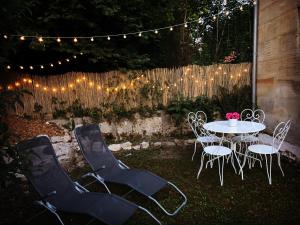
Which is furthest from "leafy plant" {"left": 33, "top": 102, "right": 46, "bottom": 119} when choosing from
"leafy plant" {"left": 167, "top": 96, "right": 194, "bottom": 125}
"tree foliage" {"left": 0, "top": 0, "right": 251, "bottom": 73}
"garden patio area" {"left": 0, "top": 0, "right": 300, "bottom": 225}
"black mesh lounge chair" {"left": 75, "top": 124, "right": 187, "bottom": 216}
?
"leafy plant" {"left": 167, "top": 96, "right": 194, "bottom": 125}

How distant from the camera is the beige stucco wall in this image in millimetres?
5207

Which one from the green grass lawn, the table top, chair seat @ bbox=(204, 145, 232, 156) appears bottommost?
the green grass lawn

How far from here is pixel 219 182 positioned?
4.55 meters

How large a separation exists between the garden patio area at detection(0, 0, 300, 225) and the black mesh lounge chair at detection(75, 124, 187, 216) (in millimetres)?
23

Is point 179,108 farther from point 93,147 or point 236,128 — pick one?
point 93,147

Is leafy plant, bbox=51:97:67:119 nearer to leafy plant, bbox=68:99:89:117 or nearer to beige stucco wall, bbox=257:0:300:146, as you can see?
leafy plant, bbox=68:99:89:117

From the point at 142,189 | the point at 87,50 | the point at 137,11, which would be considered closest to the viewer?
the point at 142,189

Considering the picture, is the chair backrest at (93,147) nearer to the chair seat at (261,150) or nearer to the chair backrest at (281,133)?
the chair seat at (261,150)

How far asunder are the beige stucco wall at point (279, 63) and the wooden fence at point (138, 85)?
0.94m

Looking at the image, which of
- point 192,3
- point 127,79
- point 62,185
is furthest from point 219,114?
point 192,3

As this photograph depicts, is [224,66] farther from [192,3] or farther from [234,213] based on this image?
[192,3]

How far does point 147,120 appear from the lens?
23.9ft

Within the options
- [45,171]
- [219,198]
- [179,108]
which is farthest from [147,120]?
[45,171]

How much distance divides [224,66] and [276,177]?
373 centimetres
